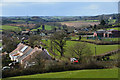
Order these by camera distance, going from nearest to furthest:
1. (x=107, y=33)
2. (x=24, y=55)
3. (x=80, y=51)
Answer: (x=80, y=51), (x=24, y=55), (x=107, y=33)

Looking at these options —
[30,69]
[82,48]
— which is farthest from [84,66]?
[82,48]

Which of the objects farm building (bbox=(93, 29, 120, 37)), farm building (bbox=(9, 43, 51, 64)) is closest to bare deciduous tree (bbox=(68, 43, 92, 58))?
farm building (bbox=(9, 43, 51, 64))

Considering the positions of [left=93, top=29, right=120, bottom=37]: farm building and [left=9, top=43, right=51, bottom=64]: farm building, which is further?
[left=93, top=29, right=120, bottom=37]: farm building

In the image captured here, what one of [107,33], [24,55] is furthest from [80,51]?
[107,33]

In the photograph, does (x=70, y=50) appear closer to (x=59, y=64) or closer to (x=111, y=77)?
(x=59, y=64)

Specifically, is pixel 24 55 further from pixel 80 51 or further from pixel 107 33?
pixel 107 33

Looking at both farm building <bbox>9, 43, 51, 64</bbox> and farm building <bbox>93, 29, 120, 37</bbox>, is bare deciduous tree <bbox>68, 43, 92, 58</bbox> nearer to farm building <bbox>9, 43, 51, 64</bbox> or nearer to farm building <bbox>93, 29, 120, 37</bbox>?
farm building <bbox>9, 43, 51, 64</bbox>

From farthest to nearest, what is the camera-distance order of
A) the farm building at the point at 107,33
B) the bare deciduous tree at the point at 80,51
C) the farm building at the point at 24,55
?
the farm building at the point at 107,33, the bare deciduous tree at the point at 80,51, the farm building at the point at 24,55

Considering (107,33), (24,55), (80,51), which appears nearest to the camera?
(80,51)

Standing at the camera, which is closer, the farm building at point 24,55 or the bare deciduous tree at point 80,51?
the farm building at point 24,55

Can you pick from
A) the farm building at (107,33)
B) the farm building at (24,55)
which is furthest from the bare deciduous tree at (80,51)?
the farm building at (107,33)

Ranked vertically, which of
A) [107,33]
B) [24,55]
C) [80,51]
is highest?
[107,33]

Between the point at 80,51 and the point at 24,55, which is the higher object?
the point at 80,51

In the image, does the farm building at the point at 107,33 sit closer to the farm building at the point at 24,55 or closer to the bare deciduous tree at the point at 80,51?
the bare deciduous tree at the point at 80,51
